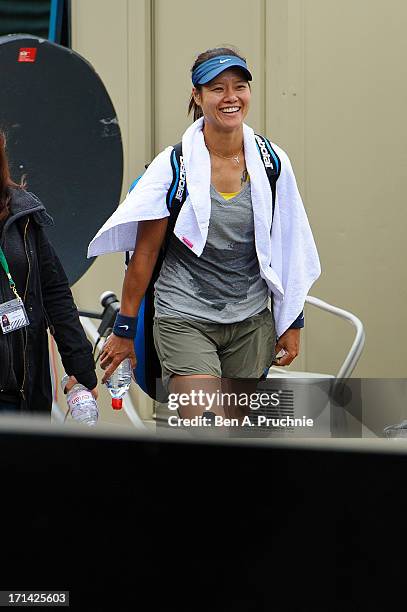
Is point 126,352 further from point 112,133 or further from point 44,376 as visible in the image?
point 112,133

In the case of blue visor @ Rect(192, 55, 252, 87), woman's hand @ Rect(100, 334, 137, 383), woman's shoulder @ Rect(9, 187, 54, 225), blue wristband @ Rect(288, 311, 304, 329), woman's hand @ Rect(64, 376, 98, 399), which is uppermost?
blue visor @ Rect(192, 55, 252, 87)

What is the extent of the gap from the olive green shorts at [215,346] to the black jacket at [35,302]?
35cm

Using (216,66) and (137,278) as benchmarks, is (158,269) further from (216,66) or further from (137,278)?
(216,66)

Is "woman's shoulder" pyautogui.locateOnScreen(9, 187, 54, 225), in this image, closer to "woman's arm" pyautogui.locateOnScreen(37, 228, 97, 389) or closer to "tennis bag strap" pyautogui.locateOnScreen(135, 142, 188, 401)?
"woman's arm" pyautogui.locateOnScreen(37, 228, 97, 389)

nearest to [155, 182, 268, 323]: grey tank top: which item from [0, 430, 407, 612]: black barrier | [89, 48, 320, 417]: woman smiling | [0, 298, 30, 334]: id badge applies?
[89, 48, 320, 417]: woman smiling

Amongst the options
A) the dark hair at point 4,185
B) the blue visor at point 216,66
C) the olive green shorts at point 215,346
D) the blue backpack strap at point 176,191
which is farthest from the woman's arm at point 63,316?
the blue visor at point 216,66

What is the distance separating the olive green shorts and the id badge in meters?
0.58

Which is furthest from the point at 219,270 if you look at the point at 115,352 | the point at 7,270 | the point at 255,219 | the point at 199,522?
the point at 199,522

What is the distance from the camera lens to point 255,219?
432 cm

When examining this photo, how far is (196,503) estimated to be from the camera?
54.3 inches

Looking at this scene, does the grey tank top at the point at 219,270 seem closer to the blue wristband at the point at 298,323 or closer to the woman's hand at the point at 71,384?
the blue wristband at the point at 298,323

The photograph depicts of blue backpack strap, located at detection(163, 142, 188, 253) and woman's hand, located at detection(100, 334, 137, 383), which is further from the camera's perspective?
woman's hand, located at detection(100, 334, 137, 383)

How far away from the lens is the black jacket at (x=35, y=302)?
4.01 meters

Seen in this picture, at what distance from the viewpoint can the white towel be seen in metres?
4.28
